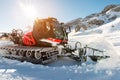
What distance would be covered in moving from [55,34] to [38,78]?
235 inches

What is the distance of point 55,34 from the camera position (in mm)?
14703

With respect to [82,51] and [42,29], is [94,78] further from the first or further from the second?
[42,29]

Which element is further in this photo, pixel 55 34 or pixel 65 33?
pixel 65 33

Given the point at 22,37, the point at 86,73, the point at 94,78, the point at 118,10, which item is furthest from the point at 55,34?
the point at 118,10

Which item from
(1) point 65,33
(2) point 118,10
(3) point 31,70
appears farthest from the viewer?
(2) point 118,10

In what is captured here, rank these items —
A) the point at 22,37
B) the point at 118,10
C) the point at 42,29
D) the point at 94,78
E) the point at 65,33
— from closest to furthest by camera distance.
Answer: the point at 94,78, the point at 42,29, the point at 65,33, the point at 22,37, the point at 118,10

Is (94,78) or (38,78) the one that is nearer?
(94,78)

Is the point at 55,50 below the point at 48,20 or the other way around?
below

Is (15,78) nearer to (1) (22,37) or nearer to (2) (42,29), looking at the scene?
(2) (42,29)

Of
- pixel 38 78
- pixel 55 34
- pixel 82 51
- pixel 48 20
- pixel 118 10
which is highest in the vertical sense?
pixel 118 10

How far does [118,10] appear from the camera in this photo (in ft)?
323

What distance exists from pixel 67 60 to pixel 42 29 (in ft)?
8.57

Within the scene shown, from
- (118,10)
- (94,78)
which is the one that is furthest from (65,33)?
(118,10)

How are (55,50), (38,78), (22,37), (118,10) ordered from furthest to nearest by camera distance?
1. (118,10)
2. (22,37)
3. (55,50)
4. (38,78)
